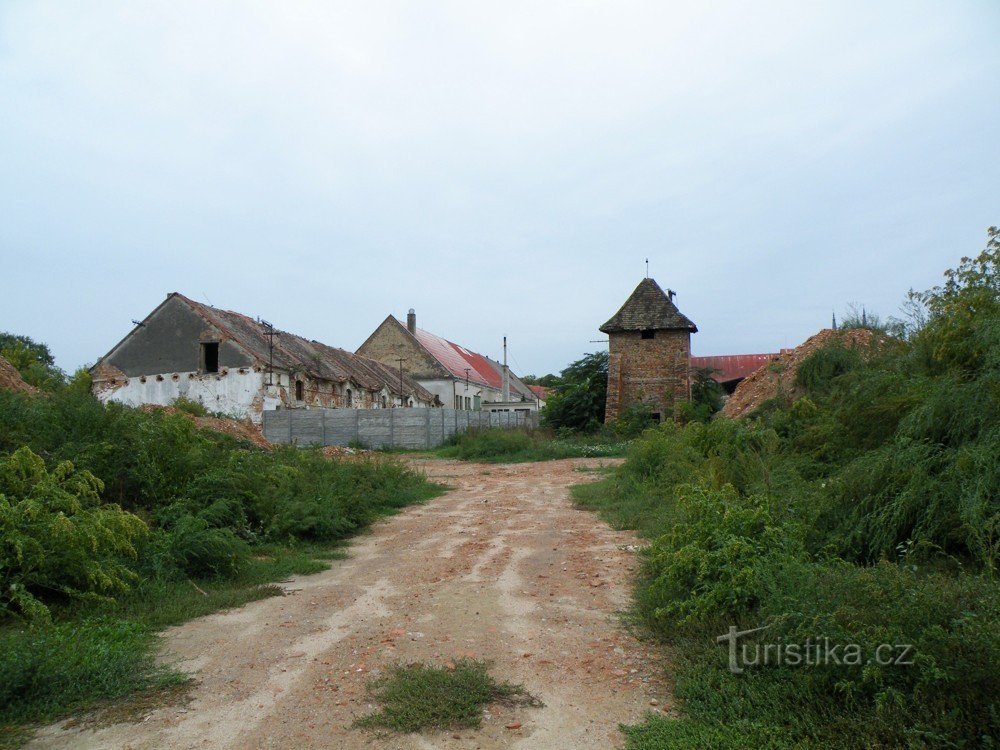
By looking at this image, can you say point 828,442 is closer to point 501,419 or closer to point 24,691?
point 24,691

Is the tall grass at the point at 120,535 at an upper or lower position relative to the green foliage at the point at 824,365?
lower

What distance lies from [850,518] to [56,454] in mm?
8194

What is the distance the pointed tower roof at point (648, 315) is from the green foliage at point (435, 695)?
1085 inches

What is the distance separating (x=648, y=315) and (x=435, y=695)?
93.9 feet

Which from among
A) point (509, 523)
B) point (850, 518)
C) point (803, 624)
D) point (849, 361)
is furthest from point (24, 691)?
point (849, 361)

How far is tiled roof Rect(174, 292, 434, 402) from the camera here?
98.0ft

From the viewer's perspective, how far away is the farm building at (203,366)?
95.0ft

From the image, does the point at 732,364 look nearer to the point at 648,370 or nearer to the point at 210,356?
the point at 648,370

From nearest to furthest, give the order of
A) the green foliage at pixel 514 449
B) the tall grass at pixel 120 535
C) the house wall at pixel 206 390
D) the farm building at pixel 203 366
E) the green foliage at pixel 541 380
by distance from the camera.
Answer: the tall grass at pixel 120 535 → the green foliage at pixel 514 449 → the house wall at pixel 206 390 → the farm building at pixel 203 366 → the green foliage at pixel 541 380

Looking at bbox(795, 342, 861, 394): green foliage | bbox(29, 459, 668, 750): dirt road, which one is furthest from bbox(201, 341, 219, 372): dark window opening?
bbox(795, 342, 861, 394): green foliage

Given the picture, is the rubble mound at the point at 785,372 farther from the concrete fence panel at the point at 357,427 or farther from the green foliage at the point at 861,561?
the concrete fence panel at the point at 357,427

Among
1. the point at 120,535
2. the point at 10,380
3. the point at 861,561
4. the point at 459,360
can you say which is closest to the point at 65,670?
the point at 120,535

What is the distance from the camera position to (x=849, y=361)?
1478 centimetres

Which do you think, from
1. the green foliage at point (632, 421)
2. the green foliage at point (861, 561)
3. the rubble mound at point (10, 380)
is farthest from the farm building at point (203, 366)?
the green foliage at point (861, 561)
